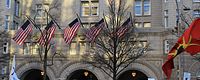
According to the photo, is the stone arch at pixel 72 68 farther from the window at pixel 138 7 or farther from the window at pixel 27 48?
the window at pixel 138 7

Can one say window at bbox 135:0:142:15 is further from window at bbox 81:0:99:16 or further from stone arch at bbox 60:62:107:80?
stone arch at bbox 60:62:107:80

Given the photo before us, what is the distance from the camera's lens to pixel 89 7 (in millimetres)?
62625

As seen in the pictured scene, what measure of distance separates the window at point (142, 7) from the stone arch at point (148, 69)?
12.3 meters

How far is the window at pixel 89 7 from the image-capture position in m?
62.3

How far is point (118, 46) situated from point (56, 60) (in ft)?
39.5

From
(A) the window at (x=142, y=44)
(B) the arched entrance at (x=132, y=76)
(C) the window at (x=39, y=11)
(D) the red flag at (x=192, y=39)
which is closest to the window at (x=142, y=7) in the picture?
(B) the arched entrance at (x=132, y=76)

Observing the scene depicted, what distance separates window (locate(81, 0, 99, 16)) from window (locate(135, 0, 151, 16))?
5.79m

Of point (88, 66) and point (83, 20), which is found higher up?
point (83, 20)

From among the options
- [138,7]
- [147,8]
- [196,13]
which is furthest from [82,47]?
[196,13]

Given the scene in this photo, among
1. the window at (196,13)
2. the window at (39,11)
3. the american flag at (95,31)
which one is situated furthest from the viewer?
the window at (39,11)

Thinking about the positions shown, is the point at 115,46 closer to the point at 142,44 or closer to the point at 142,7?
the point at 142,44

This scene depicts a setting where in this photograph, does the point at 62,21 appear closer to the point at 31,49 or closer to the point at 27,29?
the point at 31,49

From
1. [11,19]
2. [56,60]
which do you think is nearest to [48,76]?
[56,60]

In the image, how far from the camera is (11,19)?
6034 cm
